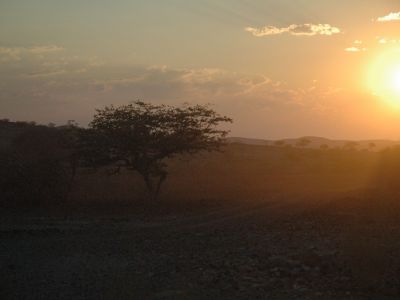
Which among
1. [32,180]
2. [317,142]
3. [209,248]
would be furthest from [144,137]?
[317,142]

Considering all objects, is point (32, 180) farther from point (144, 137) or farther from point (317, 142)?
point (317, 142)

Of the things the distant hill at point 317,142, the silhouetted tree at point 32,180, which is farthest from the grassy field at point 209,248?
the distant hill at point 317,142

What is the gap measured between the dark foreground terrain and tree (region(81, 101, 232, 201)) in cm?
717

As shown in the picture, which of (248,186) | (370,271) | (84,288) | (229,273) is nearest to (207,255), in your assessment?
(229,273)

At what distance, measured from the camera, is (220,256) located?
1307 cm

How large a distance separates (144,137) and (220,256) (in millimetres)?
15606

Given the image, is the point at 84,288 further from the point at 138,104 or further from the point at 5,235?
the point at 138,104

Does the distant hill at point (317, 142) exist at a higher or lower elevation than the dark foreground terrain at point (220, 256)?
higher

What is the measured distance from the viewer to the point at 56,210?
26.0 metres

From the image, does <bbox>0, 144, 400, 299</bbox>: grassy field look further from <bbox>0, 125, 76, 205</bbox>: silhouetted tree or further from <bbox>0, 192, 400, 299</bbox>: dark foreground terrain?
<bbox>0, 125, 76, 205</bbox>: silhouetted tree

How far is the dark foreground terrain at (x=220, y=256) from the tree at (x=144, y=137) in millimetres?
7172

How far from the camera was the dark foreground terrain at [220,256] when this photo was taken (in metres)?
10.3

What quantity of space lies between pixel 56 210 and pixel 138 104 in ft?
21.8

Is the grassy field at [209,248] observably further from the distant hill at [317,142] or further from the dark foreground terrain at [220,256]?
the distant hill at [317,142]
